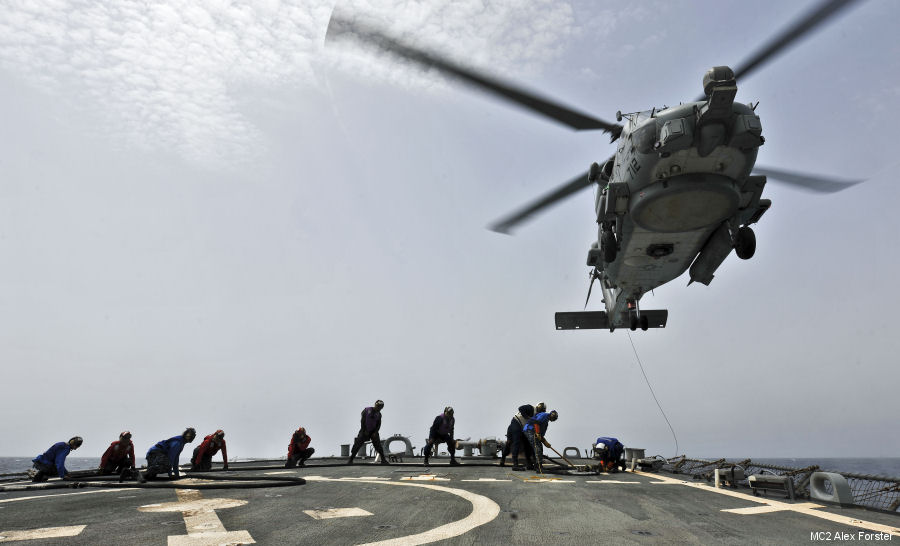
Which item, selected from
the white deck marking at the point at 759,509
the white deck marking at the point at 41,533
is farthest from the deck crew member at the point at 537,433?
the white deck marking at the point at 41,533

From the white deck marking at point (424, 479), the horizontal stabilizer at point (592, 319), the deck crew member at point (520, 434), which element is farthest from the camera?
the horizontal stabilizer at point (592, 319)

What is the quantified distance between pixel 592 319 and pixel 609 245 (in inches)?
255

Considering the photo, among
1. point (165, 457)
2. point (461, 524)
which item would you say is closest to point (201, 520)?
point (461, 524)

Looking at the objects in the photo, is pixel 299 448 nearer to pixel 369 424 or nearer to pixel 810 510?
pixel 369 424

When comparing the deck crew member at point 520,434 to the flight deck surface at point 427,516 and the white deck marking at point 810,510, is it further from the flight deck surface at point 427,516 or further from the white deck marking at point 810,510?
the white deck marking at point 810,510

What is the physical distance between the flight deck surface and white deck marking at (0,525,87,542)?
2 centimetres

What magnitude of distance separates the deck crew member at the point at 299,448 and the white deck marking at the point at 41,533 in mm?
10727

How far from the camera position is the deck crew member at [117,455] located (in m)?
12.9

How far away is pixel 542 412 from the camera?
14.1 metres

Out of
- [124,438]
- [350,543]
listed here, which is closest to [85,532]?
[350,543]

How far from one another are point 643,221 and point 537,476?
8.12 meters

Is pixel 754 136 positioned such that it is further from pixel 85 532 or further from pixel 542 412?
pixel 85 532

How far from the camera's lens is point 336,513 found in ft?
20.6

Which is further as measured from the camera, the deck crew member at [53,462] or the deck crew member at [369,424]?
the deck crew member at [369,424]
